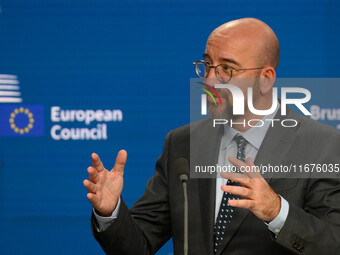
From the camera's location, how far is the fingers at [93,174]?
5.72ft

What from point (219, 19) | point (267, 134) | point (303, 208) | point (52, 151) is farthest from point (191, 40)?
point (303, 208)

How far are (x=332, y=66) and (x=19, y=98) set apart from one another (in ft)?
6.72

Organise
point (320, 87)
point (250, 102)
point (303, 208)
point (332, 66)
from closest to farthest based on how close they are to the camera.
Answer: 1. point (303, 208)
2. point (250, 102)
3. point (320, 87)
4. point (332, 66)

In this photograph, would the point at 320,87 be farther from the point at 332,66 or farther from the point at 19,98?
the point at 19,98

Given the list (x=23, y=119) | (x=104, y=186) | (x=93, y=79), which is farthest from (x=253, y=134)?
(x=23, y=119)

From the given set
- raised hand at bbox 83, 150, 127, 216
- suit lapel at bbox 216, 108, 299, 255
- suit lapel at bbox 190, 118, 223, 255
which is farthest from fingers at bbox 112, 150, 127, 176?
suit lapel at bbox 216, 108, 299, 255

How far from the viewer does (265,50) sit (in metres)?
2.10

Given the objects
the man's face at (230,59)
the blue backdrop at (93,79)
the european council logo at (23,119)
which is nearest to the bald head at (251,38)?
the man's face at (230,59)

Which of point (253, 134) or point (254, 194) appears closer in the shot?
point (254, 194)

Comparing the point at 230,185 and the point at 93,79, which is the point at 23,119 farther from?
the point at 230,185

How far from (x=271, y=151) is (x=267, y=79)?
1.12ft

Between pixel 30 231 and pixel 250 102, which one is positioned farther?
pixel 30 231

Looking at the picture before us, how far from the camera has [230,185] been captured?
1786 millimetres

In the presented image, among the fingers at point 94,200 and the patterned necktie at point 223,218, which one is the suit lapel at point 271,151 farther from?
the fingers at point 94,200
